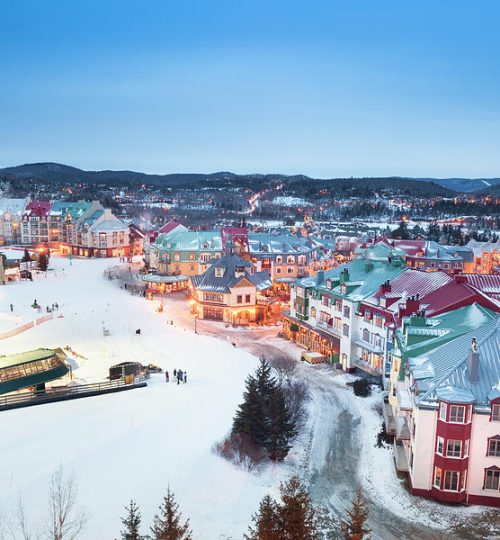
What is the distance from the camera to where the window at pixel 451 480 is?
25.8m

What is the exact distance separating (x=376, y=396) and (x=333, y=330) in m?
10.7

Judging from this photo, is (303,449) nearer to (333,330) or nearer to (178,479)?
(178,479)

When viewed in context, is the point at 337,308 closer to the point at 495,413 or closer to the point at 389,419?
the point at 389,419

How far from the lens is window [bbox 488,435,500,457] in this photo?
2536cm

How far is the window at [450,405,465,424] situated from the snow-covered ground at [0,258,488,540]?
14.8 ft

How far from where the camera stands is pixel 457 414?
25.2m

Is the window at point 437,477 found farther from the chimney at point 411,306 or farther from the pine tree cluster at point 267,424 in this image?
the chimney at point 411,306

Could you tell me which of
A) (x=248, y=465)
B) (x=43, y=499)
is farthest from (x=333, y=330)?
(x=43, y=499)

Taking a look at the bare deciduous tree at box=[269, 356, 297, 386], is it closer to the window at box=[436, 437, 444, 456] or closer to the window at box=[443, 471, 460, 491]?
the window at box=[436, 437, 444, 456]

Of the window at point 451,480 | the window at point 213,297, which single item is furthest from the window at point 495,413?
the window at point 213,297

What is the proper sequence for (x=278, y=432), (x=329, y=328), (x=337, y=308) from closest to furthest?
(x=278, y=432)
(x=337, y=308)
(x=329, y=328)

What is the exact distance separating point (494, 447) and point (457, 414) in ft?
8.63

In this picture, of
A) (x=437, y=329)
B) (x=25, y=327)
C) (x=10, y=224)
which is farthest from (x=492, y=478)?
(x=10, y=224)

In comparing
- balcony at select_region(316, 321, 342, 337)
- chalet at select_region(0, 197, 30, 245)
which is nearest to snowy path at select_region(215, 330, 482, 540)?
balcony at select_region(316, 321, 342, 337)
